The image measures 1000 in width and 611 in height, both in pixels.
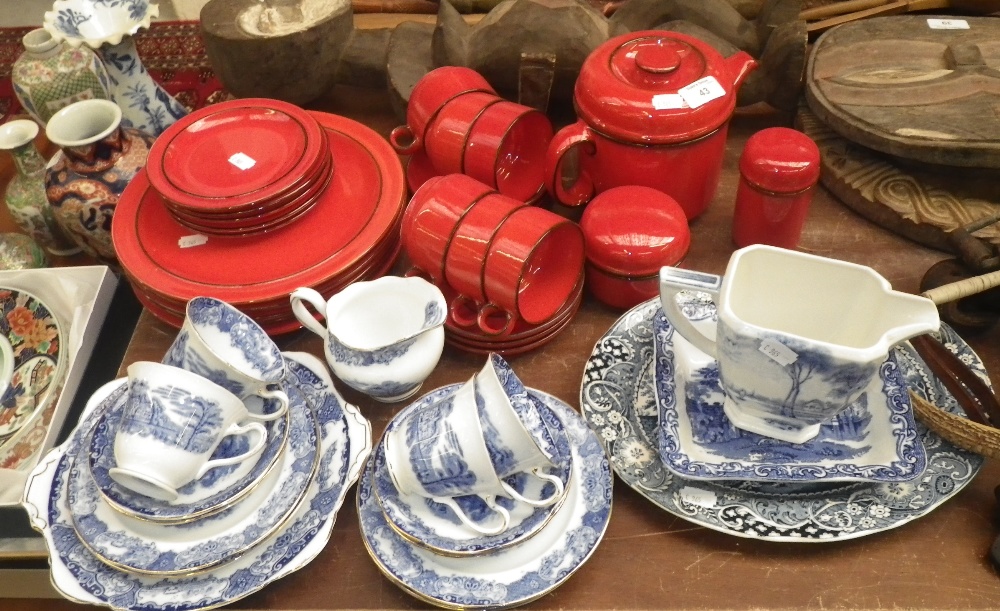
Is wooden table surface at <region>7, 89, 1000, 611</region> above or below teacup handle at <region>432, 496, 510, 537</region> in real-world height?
below

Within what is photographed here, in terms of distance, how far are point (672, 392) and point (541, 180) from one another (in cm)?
37

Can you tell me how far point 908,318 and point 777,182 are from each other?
25 centimetres

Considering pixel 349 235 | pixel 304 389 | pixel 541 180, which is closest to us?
pixel 304 389

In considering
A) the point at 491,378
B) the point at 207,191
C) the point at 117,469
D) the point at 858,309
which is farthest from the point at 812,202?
the point at 117,469

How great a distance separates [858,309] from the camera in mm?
660

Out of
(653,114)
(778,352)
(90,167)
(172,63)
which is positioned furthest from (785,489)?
(172,63)

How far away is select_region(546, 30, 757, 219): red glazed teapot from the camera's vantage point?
2.70 ft

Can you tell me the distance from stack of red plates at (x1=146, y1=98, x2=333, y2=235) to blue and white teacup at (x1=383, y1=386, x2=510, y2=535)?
1.11 ft

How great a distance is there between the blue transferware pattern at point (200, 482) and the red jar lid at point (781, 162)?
0.55m

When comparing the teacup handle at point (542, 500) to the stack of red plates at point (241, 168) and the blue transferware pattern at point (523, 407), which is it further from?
the stack of red plates at point (241, 168)

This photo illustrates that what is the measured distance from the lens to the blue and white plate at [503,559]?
622 mm

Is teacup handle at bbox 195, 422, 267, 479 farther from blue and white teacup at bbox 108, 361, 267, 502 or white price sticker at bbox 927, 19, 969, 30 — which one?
white price sticker at bbox 927, 19, 969, 30

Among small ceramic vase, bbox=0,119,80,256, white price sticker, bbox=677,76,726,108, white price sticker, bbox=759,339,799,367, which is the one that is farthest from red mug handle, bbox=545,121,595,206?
small ceramic vase, bbox=0,119,80,256

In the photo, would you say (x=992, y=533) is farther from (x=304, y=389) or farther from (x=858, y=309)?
(x=304, y=389)
